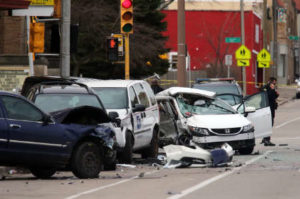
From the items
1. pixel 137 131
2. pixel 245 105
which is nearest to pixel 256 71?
pixel 245 105

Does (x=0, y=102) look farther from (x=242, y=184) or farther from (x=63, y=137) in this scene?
(x=242, y=184)

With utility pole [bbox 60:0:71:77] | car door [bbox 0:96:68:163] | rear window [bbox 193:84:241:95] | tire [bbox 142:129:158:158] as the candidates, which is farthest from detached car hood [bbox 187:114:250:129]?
rear window [bbox 193:84:241:95]

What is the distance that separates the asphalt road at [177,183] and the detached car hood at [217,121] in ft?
4.55

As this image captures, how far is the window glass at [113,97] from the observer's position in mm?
19922

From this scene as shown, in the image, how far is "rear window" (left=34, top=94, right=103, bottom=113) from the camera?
18.0m

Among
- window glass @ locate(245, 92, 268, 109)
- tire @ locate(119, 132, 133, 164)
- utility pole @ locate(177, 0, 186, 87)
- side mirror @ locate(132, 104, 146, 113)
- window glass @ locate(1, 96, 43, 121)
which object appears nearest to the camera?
window glass @ locate(1, 96, 43, 121)

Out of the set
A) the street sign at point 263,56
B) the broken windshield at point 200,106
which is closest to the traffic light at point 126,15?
the broken windshield at point 200,106

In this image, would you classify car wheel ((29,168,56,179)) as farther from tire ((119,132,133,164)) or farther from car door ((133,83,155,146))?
car door ((133,83,155,146))

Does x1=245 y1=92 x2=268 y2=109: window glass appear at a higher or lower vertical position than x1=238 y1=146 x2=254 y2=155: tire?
higher

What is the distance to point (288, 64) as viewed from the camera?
10125 cm

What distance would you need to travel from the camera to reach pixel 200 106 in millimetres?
23047

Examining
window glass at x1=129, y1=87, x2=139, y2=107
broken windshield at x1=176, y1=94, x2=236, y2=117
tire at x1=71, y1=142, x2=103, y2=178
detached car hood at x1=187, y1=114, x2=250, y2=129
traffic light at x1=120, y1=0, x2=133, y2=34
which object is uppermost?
traffic light at x1=120, y1=0, x2=133, y2=34

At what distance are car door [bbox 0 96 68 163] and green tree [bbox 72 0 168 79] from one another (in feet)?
92.5

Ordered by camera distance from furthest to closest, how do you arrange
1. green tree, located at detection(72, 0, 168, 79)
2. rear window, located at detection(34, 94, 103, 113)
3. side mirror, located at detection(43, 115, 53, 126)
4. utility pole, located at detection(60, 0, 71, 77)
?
green tree, located at detection(72, 0, 168, 79)
utility pole, located at detection(60, 0, 71, 77)
rear window, located at detection(34, 94, 103, 113)
side mirror, located at detection(43, 115, 53, 126)
